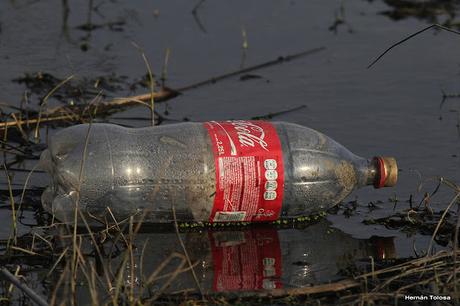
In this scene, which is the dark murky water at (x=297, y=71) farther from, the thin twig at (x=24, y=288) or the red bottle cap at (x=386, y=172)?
the thin twig at (x=24, y=288)

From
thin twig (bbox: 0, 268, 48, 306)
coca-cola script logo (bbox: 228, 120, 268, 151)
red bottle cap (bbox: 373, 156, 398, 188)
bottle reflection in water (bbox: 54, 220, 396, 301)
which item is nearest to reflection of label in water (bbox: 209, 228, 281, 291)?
bottle reflection in water (bbox: 54, 220, 396, 301)

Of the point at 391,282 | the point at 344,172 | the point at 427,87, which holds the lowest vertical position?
the point at 391,282

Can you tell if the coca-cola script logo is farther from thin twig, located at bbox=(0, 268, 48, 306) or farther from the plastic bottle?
thin twig, located at bbox=(0, 268, 48, 306)

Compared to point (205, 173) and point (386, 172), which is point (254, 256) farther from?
point (386, 172)

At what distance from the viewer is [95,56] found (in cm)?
744

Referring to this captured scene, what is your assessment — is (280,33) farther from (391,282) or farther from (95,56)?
(391,282)

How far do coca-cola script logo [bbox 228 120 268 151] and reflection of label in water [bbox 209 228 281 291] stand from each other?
0.40 m

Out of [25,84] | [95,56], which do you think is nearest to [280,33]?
[95,56]

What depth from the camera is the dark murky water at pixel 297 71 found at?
4957 millimetres

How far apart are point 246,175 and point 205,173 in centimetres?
20

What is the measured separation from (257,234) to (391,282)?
2.65ft

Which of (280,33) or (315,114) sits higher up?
(280,33)

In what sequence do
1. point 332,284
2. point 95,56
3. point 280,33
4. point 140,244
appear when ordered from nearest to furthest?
point 332,284, point 140,244, point 95,56, point 280,33

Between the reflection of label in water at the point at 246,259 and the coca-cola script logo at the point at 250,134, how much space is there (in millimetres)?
402
